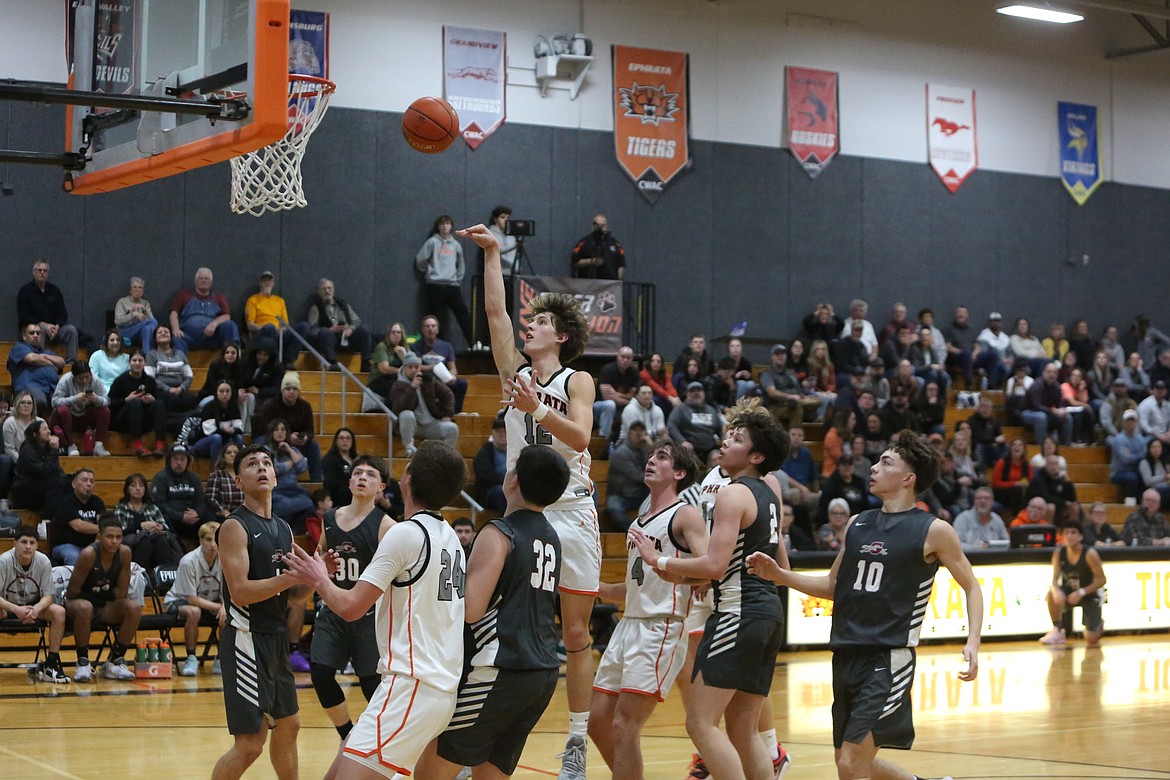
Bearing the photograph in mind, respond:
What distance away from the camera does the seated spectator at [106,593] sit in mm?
12055

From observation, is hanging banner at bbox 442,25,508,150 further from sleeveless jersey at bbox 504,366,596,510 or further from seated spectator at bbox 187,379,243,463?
sleeveless jersey at bbox 504,366,596,510

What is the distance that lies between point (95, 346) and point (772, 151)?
1071 centimetres

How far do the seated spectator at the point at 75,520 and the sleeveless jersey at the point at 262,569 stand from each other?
23.9ft

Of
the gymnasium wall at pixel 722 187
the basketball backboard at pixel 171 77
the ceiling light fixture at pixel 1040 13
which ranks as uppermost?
the ceiling light fixture at pixel 1040 13

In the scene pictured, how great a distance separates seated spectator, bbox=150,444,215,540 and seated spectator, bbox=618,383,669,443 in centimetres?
497

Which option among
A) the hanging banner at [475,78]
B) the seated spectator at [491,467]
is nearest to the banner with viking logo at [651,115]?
the hanging banner at [475,78]

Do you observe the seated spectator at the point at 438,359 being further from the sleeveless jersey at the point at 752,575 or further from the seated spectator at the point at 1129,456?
the sleeveless jersey at the point at 752,575

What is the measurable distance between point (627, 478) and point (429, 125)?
8.01 m

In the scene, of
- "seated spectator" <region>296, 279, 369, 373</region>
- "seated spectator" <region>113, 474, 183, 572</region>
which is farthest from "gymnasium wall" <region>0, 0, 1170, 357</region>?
"seated spectator" <region>113, 474, 183, 572</region>

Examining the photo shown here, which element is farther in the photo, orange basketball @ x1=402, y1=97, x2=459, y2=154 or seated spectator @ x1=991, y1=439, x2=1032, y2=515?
seated spectator @ x1=991, y1=439, x2=1032, y2=515

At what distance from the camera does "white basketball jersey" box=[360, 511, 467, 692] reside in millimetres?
5004

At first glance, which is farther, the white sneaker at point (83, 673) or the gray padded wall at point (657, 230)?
the gray padded wall at point (657, 230)

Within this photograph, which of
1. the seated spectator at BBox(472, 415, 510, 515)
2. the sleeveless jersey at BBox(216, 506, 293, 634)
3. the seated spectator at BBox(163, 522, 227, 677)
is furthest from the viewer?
the seated spectator at BBox(472, 415, 510, 515)

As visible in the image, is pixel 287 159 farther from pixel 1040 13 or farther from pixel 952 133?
pixel 952 133
